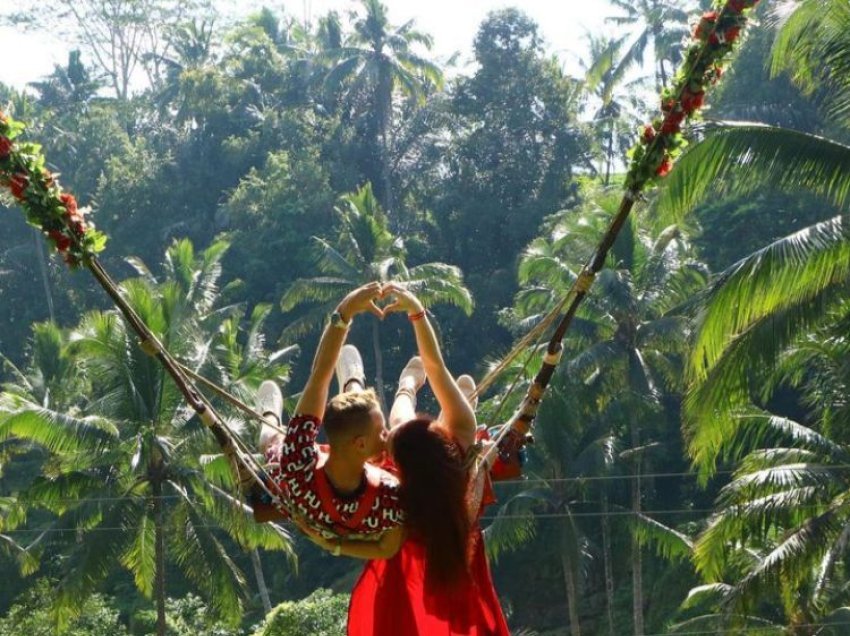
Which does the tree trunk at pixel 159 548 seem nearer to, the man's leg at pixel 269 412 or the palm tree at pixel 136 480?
the palm tree at pixel 136 480

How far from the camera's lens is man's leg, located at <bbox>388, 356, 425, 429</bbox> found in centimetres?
554

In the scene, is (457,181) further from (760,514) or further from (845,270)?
(845,270)

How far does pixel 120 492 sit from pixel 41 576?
7827 millimetres

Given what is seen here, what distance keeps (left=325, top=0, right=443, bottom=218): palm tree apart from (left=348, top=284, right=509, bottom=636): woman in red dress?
97.0 feet

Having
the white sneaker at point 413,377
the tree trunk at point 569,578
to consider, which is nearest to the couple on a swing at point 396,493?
the white sneaker at point 413,377

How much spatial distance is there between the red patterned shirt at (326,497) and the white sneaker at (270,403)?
679 mm

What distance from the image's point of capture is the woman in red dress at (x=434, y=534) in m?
4.92

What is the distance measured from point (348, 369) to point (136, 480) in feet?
44.3

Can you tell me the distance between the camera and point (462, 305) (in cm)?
2633

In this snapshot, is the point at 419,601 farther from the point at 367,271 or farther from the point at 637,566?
the point at 367,271

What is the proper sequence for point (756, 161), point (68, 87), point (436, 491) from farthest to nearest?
point (68, 87)
point (756, 161)
point (436, 491)

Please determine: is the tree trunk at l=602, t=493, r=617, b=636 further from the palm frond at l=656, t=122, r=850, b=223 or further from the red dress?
the red dress

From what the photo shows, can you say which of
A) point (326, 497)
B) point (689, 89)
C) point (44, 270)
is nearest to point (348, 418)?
point (326, 497)

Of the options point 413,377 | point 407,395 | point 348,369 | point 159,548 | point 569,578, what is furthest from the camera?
Result: point 569,578
